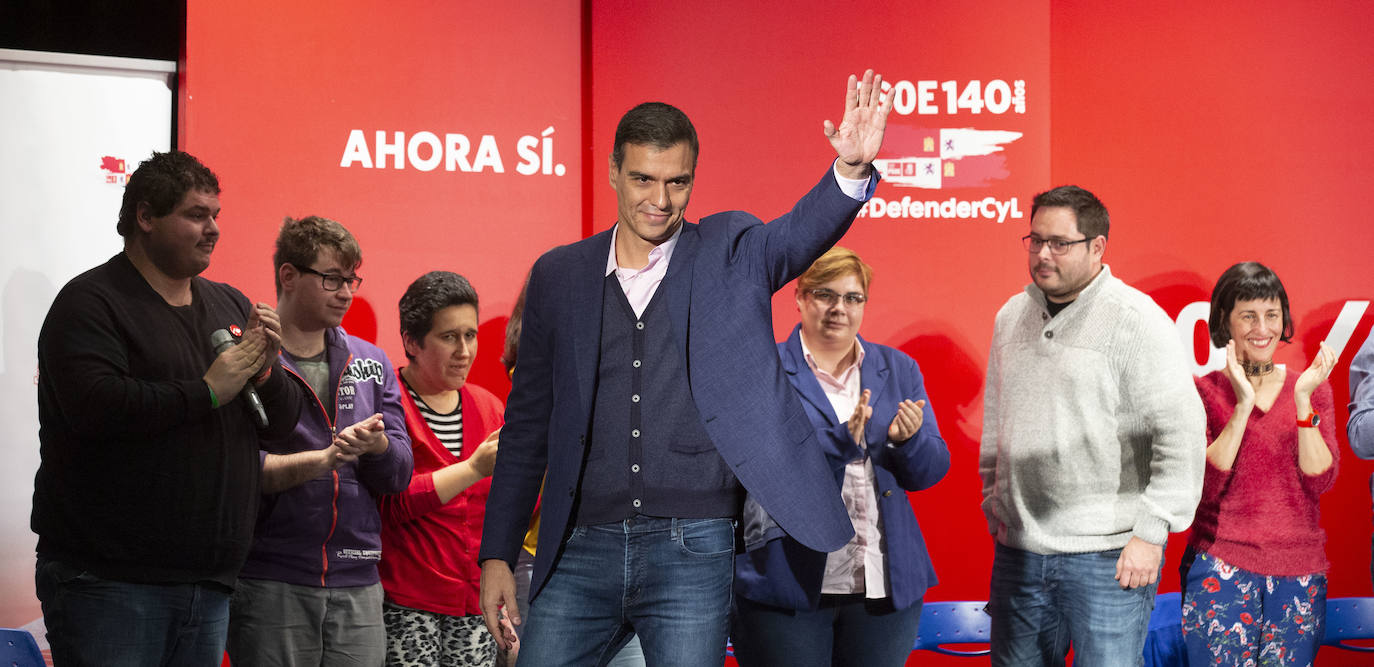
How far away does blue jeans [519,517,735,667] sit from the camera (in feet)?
7.11

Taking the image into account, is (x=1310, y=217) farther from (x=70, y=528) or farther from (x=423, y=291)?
(x=70, y=528)

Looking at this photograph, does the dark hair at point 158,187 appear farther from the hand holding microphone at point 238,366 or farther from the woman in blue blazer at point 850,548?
the woman in blue blazer at point 850,548

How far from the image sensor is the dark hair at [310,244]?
323 cm

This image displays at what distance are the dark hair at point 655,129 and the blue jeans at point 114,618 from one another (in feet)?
4.56

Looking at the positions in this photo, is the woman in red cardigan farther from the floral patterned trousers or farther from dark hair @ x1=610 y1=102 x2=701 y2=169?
the floral patterned trousers

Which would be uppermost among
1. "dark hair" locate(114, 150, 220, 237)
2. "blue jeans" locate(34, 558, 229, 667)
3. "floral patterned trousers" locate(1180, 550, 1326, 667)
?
"dark hair" locate(114, 150, 220, 237)

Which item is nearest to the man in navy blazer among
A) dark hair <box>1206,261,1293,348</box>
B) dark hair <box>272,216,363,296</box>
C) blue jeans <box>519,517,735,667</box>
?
blue jeans <box>519,517,735,667</box>

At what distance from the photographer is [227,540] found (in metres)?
2.66

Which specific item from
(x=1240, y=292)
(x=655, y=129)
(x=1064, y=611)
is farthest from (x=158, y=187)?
(x=1240, y=292)

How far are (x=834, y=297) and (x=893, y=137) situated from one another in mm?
1313

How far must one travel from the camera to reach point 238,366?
2629mm

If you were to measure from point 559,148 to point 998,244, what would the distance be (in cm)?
171

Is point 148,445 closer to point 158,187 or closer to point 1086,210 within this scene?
point 158,187

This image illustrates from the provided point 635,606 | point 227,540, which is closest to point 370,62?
point 227,540
